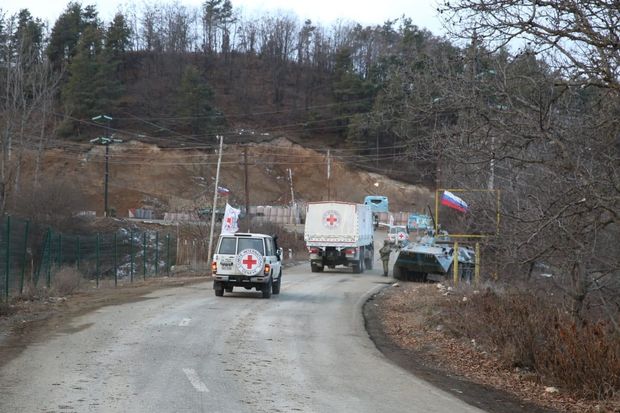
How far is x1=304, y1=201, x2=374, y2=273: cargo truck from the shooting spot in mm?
39344

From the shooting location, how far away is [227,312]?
19.5 meters

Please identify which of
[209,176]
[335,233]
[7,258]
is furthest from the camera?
[209,176]

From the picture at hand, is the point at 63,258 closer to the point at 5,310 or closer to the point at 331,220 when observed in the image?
the point at 5,310

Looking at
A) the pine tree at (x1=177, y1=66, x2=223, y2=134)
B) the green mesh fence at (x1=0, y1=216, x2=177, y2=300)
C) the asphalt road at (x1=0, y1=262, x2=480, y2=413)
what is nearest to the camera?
the asphalt road at (x1=0, y1=262, x2=480, y2=413)

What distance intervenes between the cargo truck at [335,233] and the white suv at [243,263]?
52.0ft

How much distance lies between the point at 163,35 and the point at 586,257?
11781cm

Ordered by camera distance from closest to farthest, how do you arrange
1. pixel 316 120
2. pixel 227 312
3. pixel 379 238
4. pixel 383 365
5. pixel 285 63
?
pixel 383 365 < pixel 227 312 < pixel 379 238 < pixel 316 120 < pixel 285 63

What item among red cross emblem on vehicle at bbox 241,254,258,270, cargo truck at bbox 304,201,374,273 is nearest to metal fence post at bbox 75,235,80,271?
red cross emblem on vehicle at bbox 241,254,258,270

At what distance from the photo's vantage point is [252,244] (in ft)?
76.1

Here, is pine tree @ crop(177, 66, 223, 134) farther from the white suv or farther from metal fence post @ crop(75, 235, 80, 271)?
the white suv

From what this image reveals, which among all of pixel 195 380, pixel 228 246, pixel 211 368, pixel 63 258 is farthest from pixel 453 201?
pixel 195 380

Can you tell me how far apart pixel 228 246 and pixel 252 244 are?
0.74 meters

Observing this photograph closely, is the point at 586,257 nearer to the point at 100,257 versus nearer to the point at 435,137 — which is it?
the point at 435,137

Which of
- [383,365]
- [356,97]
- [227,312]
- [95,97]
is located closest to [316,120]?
[356,97]
